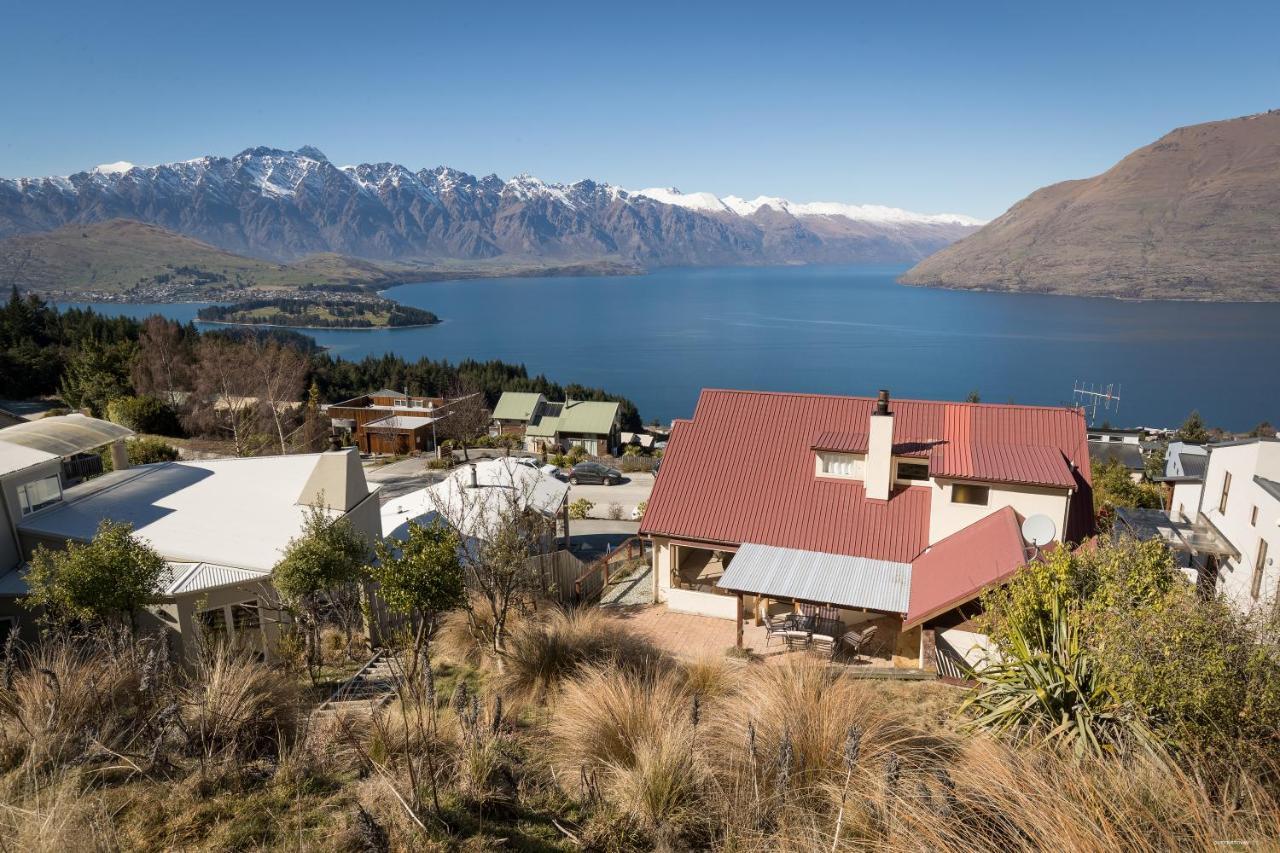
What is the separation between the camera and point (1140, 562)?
6.39 meters

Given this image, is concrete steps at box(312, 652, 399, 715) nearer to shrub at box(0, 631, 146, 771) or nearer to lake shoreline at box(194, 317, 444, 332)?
shrub at box(0, 631, 146, 771)

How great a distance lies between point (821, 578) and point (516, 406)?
45.4 meters

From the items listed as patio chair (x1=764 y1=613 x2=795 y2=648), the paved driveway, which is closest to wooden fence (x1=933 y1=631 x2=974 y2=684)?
patio chair (x1=764 y1=613 x2=795 y2=648)

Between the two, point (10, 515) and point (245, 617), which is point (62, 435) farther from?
point (245, 617)

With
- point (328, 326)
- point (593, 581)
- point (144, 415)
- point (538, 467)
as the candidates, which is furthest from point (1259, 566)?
point (328, 326)

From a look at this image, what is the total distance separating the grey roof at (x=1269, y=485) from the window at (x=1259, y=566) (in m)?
0.94

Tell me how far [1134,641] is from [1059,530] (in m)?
8.79

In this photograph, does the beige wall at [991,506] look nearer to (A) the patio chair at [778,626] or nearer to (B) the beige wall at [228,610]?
(A) the patio chair at [778,626]

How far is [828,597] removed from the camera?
39.3 feet

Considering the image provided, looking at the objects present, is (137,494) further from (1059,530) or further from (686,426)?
(1059,530)

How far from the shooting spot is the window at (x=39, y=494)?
13156 mm

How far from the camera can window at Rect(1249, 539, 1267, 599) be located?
41.3ft

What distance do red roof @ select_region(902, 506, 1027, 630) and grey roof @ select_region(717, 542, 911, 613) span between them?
0.91ft

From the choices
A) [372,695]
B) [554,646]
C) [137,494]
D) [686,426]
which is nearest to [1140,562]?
[554,646]
